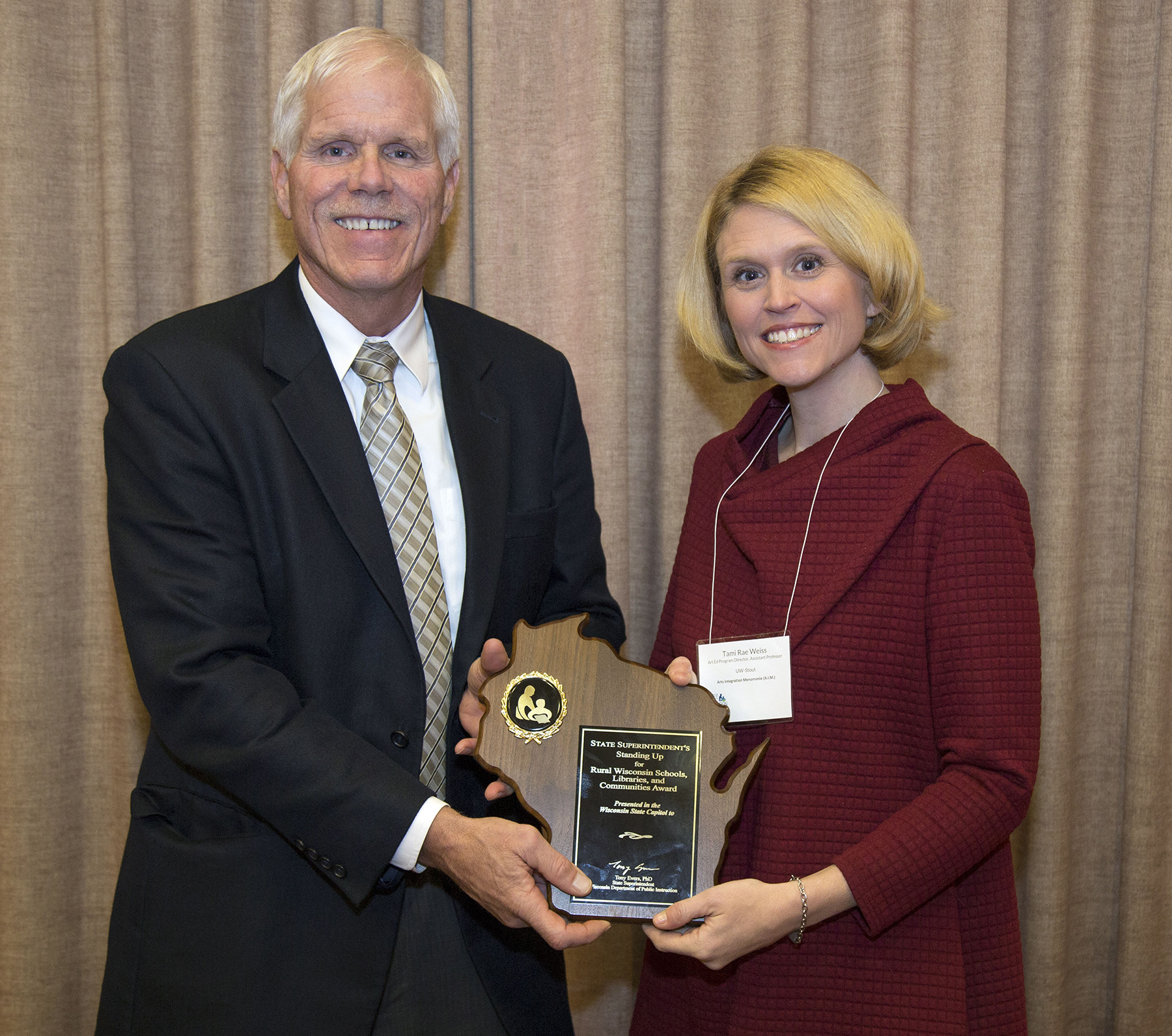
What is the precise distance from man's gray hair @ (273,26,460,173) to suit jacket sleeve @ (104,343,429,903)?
0.58 metres

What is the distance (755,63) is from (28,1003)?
3.15 metres

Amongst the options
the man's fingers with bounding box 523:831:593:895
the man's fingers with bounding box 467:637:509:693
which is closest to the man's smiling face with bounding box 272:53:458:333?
the man's fingers with bounding box 467:637:509:693

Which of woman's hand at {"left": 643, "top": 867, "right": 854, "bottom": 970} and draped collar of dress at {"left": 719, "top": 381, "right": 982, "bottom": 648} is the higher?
draped collar of dress at {"left": 719, "top": 381, "right": 982, "bottom": 648}

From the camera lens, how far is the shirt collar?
202 centimetres

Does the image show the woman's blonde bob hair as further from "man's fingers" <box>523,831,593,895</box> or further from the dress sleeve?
"man's fingers" <box>523,831,593,895</box>

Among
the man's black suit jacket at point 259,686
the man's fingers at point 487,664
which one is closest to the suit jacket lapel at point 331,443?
the man's black suit jacket at point 259,686

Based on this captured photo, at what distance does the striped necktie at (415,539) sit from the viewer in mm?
1924

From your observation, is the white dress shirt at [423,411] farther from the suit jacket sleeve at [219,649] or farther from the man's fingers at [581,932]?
the man's fingers at [581,932]

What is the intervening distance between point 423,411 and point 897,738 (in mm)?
1112

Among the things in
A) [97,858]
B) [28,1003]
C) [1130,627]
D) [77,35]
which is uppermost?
[77,35]

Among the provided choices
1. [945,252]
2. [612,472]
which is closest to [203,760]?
[612,472]

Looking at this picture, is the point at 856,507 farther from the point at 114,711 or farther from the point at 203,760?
the point at 114,711

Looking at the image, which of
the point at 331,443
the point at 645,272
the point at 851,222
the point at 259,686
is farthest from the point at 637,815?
the point at 645,272

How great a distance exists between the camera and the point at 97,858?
2.76 metres
